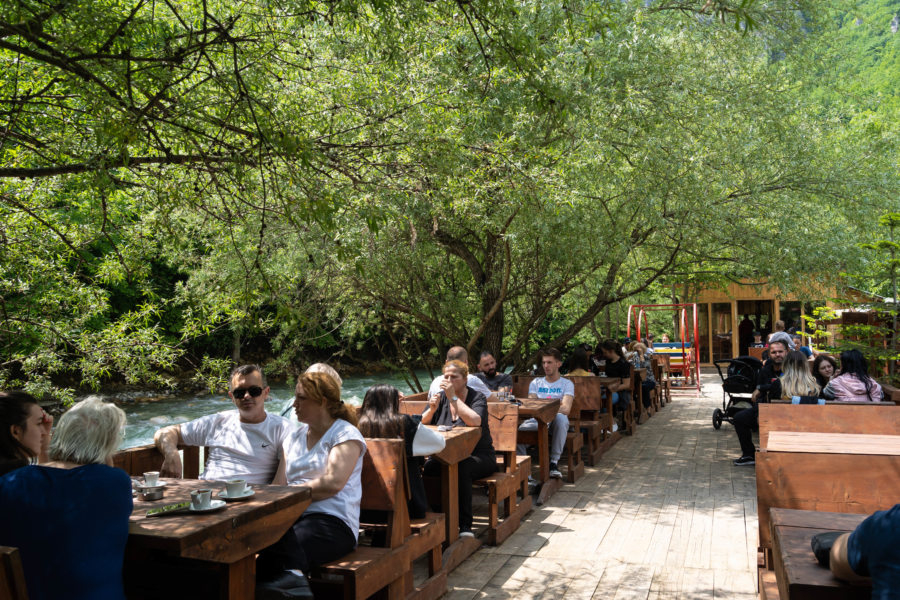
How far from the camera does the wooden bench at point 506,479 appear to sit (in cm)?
535

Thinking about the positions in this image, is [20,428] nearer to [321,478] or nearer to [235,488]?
[235,488]

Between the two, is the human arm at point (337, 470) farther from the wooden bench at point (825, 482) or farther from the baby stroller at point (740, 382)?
the baby stroller at point (740, 382)

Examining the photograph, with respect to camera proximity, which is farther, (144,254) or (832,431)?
(144,254)

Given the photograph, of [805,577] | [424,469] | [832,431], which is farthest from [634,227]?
[805,577]

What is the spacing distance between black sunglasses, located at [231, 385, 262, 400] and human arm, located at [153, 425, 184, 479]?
48cm

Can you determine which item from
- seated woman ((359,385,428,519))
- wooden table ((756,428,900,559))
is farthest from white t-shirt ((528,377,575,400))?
wooden table ((756,428,900,559))

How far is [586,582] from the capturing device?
453 cm

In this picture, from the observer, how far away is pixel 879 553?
195cm

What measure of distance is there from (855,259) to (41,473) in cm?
1001

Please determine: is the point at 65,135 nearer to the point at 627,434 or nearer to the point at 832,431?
the point at 832,431

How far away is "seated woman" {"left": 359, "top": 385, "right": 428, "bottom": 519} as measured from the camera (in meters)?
4.35

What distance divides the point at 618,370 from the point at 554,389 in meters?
2.85

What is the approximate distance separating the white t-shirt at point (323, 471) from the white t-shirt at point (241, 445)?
0.32 meters

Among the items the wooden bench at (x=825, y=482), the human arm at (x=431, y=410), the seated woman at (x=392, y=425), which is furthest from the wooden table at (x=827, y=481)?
the human arm at (x=431, y=410)
